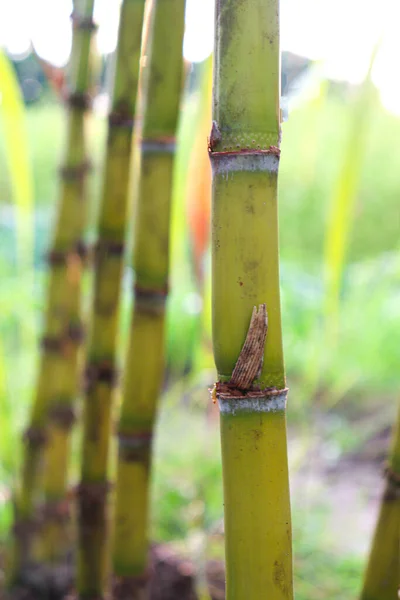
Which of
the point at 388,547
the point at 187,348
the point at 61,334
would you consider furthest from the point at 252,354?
the point at 187,348

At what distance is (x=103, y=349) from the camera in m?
0.62

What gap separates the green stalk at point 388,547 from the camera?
416 mm

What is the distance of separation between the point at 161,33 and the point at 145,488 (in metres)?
0.35

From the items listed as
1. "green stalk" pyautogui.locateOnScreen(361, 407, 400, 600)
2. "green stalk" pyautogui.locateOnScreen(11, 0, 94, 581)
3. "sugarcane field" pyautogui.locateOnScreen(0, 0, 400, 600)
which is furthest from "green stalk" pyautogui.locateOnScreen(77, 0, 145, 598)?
"green stalk" pyautogui.locateOnScreen(361, 407, 400, 600)

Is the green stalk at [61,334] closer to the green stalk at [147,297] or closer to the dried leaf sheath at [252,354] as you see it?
the green stalk at [147,297]

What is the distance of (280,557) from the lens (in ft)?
0.98

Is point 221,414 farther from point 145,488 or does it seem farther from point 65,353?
point 65,353

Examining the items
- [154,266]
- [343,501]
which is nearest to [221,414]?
[154,266]

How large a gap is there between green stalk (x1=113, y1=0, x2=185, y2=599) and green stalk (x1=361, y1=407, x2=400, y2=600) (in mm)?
197

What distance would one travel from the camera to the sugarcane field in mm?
282

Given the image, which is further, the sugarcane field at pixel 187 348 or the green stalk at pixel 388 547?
the green stalk at pixel 388 547

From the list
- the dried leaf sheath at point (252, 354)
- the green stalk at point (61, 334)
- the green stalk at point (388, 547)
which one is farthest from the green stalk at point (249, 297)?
the green stalk at point (61, 334)

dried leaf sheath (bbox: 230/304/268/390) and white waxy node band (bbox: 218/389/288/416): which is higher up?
dried leaf sheath (bbox: 230/304/268/390)

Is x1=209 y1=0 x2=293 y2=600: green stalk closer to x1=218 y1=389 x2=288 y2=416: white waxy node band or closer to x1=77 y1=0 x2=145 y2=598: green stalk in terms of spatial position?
x1=218 y1=389 x2=288 y2=416: white waxy node band
